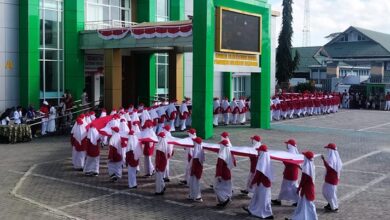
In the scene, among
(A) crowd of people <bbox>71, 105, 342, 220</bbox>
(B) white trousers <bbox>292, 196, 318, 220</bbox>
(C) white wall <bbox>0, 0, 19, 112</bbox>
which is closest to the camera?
(B) white trousers <bbox>292, 196, 318, 220</bbox>

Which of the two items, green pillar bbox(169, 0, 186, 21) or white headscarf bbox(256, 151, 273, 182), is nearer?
white headscarf bbox(256, 151, 273, 182)

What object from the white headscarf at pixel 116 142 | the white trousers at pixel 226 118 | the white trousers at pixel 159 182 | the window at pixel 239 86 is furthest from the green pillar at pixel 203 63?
the window at pixel 239 86

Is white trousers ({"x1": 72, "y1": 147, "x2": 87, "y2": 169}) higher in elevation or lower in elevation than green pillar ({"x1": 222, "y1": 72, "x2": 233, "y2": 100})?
lower

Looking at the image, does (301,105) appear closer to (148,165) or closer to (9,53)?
(9,53)

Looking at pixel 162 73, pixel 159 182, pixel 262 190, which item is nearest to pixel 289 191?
pixel 262 190

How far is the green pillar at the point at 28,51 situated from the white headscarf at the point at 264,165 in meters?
17.4

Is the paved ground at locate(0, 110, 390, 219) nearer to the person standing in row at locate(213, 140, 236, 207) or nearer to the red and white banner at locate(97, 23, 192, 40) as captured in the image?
the person standing in row at locate(213, 140, 236, 207)

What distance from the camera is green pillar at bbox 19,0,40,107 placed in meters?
25.1

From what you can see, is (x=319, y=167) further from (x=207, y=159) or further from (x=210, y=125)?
(x=210, y=125)

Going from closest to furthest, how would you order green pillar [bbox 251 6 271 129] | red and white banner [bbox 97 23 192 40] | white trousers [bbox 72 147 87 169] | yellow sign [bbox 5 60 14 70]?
white trousers [bbox 72 147 87 169]
red and white banner [bbox 97 23 192 40]
yellow sign [bbox 5 60 14 70]
green pillar [bbox 251 6 271 129]

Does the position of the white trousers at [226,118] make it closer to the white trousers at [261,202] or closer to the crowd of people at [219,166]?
the crowd of people at [219,166]

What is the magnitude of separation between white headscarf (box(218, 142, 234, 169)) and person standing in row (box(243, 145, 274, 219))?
2.80ft

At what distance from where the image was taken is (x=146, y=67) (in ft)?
104

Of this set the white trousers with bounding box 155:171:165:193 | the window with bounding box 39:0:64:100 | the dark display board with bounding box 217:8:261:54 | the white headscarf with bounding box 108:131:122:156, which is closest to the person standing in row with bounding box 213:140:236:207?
the white trousers with bounding box 155:171:165:193
